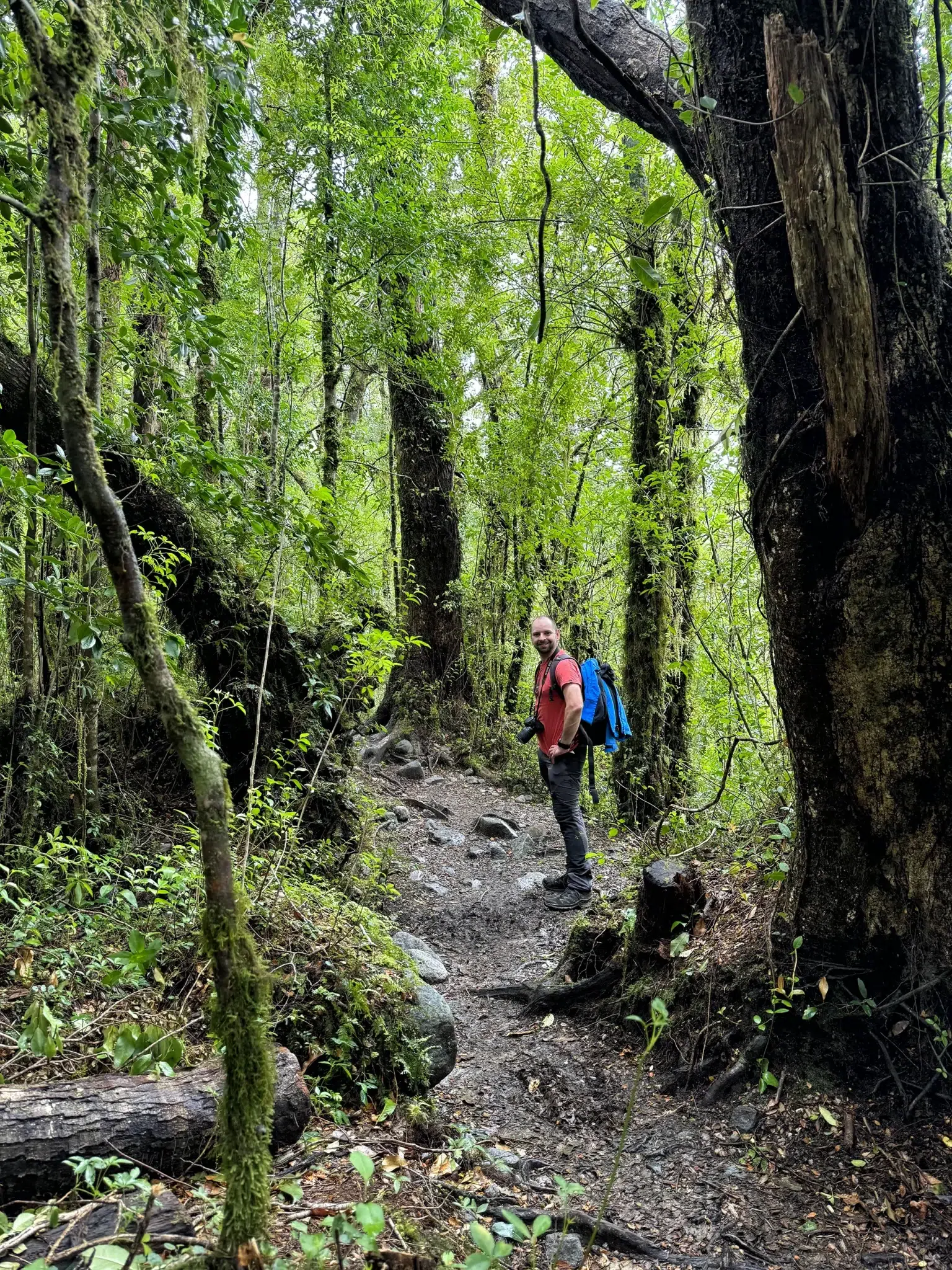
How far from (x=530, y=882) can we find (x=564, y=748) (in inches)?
62.9

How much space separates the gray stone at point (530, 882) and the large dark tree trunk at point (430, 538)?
4.50m

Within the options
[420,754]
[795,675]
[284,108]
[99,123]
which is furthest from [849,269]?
[420,754]

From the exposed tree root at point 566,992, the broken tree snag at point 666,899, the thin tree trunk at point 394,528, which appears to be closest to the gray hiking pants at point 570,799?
→ the exposed tree root at point 566,992

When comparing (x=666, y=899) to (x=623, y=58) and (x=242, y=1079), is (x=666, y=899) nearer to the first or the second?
(x=242, y=1079)

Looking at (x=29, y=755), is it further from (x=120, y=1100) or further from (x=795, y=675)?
(x=795, y=675)

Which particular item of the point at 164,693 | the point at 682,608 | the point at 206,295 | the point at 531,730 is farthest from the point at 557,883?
the point at 206,295

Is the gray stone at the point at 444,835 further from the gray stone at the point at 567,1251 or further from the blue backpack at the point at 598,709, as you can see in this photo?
the gray stone at the point at 567,1251

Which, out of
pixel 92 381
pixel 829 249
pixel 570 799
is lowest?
pixel 570 799

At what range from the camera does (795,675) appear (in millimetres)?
3424

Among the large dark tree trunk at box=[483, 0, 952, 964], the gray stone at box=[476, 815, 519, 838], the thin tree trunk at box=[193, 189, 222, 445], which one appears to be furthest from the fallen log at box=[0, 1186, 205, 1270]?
the gray stone at box=[476, 815, 519, 838]

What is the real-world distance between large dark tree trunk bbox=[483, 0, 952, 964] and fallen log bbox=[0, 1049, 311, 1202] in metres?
2.65

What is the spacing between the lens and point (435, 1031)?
3699 mm

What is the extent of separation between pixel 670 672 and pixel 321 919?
5845 millimetres

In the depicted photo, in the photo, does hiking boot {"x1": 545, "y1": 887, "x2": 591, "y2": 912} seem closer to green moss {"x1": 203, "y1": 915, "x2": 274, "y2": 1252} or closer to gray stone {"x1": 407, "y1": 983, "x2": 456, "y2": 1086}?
gray stone {"x1": 407, "y1": 983, "x2": 456, "y2": 1086}
